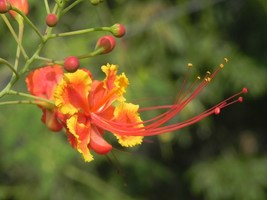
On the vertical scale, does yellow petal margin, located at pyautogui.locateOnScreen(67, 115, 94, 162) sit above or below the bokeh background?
above

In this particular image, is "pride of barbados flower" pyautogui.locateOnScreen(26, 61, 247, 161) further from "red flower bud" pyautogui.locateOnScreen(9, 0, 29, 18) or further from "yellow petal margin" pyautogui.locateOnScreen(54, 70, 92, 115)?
"red flower bud" pyautogui.locateOnScreen(9, 0, 29, 18)

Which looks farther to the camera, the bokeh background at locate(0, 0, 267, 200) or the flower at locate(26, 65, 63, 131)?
the bokeh background at locate(0, 0, 267, 200)

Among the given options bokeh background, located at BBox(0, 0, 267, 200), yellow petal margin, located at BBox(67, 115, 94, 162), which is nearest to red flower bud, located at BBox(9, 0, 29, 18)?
yellow petal margin, located at BBox(67, 115, 94, 162)

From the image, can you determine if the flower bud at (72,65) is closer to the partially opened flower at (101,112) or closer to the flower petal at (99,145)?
the partially opened flower at (101,112)

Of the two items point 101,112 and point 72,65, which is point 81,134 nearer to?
point 101,112

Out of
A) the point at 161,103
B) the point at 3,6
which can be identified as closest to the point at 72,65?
the point at 3,6

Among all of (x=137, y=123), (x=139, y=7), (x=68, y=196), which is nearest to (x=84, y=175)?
(x=68, y=196)

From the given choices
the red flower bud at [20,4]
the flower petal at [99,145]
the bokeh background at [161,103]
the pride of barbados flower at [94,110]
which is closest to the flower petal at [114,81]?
the pride of barbados flower at [94,110]
